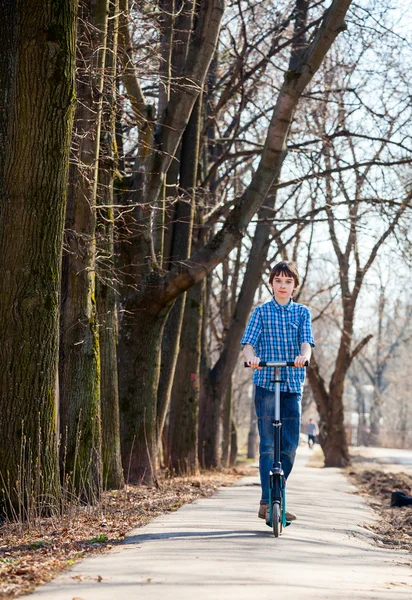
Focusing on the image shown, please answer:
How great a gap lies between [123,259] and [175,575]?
873 centimetres

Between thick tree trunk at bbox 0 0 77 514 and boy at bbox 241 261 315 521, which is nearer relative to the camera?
boy at bbox 241 261 315 521

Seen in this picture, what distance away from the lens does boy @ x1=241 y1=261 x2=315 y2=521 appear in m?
7.37

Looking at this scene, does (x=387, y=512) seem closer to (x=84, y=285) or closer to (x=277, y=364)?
(x=84, y=285)

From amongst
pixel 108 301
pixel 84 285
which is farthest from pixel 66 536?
pixel 108 301

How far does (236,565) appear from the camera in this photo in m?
5.46

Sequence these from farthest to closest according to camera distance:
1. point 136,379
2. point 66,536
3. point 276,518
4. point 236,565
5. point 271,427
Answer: point 136,379
point 271,427
point 66,536
point 276,518
point 236,565

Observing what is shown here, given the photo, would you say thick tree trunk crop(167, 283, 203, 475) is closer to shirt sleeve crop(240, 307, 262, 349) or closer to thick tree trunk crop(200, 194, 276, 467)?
thick tree trunk crop(200, 194, 276, 467)

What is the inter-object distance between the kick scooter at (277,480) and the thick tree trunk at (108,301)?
14.2 feet

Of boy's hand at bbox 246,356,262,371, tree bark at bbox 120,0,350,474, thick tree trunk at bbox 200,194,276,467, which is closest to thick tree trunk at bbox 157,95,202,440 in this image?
tree bark at bbox 120,0,350,474

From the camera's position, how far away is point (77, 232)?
34.1 ft

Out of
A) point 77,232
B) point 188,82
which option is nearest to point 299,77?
point 188,82

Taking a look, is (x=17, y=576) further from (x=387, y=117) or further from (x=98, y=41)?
(x=387, y=117)

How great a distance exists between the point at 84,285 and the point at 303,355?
140 inches

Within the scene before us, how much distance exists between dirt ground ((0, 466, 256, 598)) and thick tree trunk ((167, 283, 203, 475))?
20.4ft
